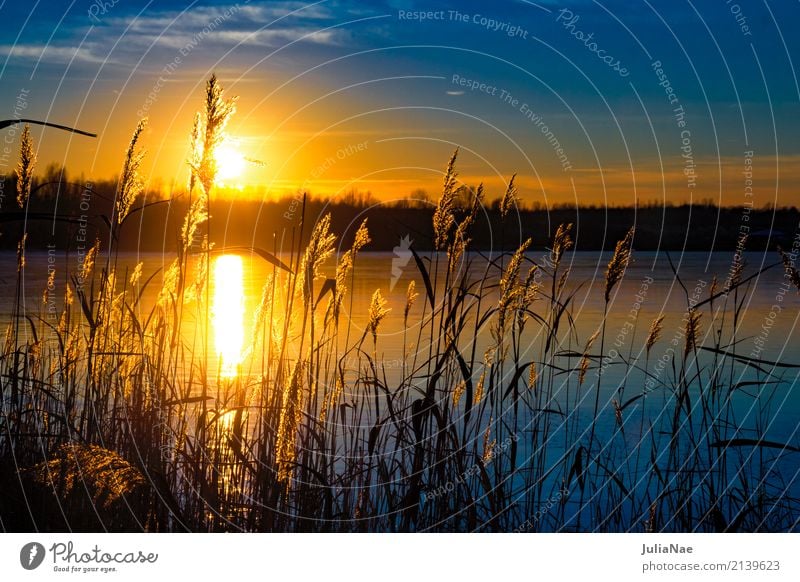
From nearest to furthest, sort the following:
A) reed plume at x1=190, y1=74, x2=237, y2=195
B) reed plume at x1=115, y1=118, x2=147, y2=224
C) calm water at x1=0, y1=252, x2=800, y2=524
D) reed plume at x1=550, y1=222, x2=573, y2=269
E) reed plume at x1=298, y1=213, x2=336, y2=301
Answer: reed plume at x1=190, y1=74, x2=237, y2=195 < reed plume at x1=115, y1=118, x2=147, y2=224 < reed plume at x1=298, y1=213, x2=336, y2=301 < reed plume at x1=550, y1=222, x2=573, y2=269 < calm water at x1=0, y1=252, x2=800, y2=524

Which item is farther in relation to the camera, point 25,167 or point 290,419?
point 25,167

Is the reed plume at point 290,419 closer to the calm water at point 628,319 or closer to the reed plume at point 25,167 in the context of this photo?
the calm water at point 628,319

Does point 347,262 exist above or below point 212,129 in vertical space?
below

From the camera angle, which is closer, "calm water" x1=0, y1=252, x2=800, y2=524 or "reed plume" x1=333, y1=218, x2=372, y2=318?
"reed plume" x1=333, y1=218, x2=372, y2=318

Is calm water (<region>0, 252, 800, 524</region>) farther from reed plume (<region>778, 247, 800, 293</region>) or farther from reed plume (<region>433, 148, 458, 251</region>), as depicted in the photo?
reed plume (<region>433, 148, 458, 251</region>)

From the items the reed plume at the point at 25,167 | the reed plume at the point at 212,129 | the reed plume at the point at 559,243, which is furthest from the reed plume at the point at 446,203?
the reed plume at the point at 25,167

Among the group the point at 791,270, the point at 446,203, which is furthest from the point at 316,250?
the point at 791,270

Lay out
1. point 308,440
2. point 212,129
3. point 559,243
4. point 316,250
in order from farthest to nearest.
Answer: point 308,440, point 559,243, point 316,250, point 212,129

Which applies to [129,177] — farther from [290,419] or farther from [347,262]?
[290,419]

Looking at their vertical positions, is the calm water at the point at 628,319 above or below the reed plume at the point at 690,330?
below

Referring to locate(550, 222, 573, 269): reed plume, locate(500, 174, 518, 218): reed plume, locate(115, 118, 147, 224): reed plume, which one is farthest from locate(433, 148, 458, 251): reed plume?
locate(115, 118, 147, 224): reed plume

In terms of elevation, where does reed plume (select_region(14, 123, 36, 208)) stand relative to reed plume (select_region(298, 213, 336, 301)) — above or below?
above
